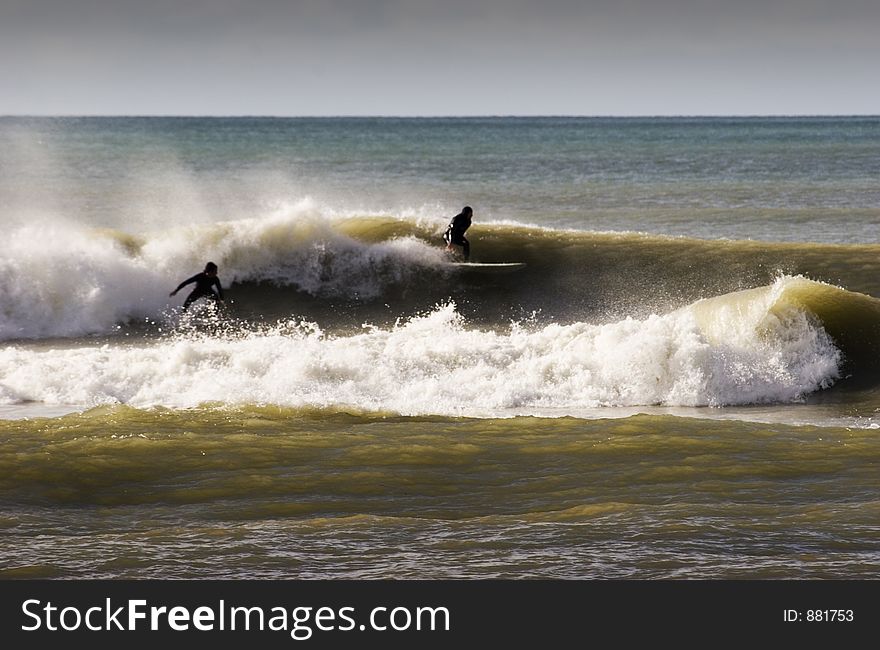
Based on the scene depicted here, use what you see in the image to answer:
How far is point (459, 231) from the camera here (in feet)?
72.7

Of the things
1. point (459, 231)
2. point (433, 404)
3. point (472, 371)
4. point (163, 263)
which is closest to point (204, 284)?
point (163, 263)

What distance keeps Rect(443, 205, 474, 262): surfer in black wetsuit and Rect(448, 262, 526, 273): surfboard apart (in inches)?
6.6

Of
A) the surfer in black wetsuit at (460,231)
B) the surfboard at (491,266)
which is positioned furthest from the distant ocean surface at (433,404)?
the surfer in black wetsuit at (460,231)

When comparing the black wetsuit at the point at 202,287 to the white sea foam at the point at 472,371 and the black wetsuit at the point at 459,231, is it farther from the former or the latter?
the black wetsuit at the point at 459,231

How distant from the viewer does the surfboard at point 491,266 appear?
22.6 meters

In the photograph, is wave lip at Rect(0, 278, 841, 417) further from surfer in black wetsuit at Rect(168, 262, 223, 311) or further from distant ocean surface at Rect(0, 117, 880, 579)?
surfer in black wetsuit at Rect(168, 262, 223, 311)

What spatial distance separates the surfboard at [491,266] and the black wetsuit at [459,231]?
170 mm

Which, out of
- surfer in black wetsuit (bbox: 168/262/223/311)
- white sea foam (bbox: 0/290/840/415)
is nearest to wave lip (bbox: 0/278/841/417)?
white sea foam (bbox: 0/290/840/415)

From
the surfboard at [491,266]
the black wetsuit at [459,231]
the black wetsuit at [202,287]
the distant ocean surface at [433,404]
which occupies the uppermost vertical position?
the black wetsuit at [459,231]

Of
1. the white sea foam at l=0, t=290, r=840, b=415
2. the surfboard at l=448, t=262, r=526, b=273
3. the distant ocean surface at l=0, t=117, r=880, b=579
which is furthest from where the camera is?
the surfboard at l=448, t=262, r=526, b=273

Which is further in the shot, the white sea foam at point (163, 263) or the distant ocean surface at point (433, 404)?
the white sea foam at point (163, 263)

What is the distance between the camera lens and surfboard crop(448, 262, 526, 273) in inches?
890
